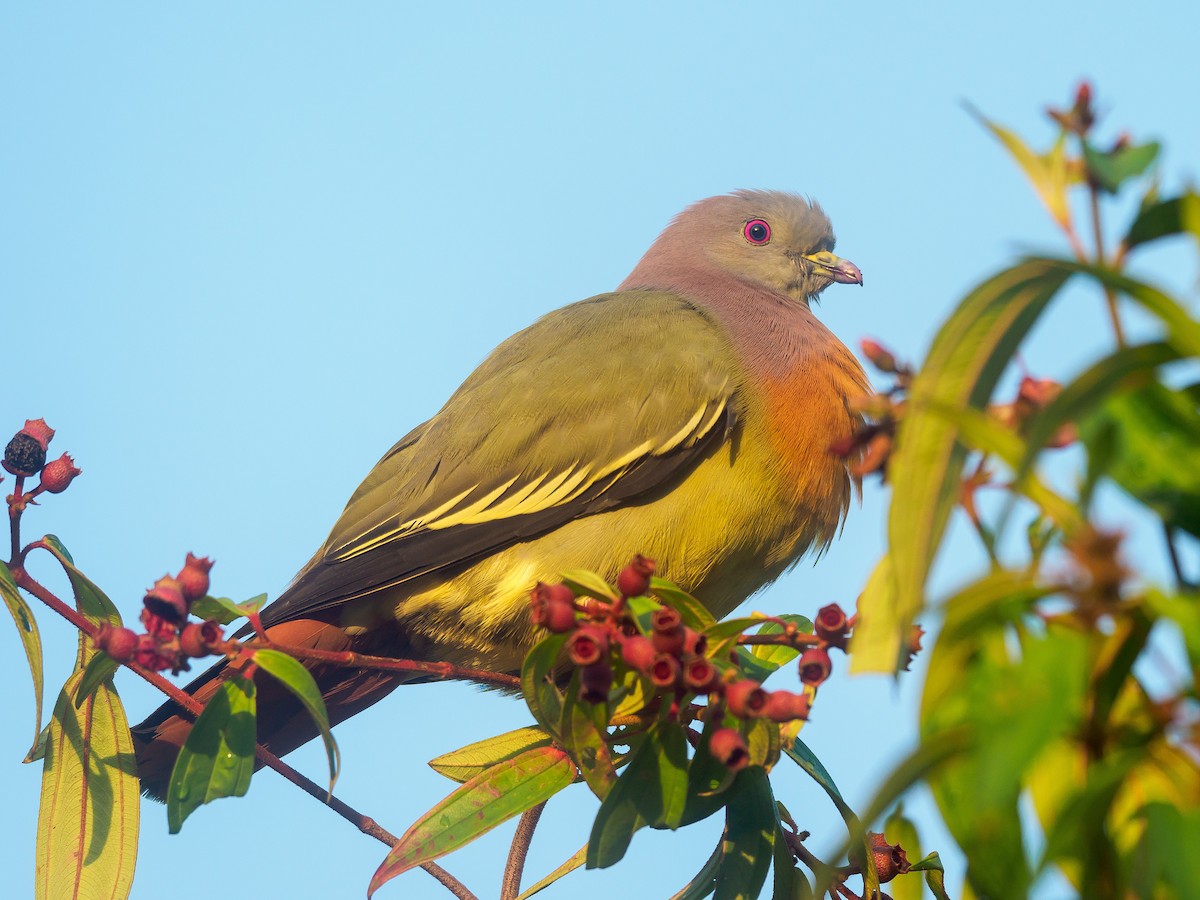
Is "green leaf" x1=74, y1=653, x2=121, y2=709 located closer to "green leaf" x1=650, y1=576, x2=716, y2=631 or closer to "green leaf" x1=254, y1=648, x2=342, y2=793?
"green leaf" x1=254, y1=648, x2=342, y2=793

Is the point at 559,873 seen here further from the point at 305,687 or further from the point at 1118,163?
the point at 1118,163

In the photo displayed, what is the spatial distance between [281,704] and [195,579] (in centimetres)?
149

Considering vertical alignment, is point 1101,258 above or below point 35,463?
below

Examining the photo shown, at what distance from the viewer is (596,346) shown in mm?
4203

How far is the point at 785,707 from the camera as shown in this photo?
2.03 metres

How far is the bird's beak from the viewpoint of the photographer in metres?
5.22

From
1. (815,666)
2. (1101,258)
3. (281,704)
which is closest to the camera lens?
(1101,258)

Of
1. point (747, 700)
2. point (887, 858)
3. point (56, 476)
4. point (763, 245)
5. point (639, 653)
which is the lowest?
point (887, 858)

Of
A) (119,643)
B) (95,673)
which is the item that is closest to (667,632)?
(119,643)

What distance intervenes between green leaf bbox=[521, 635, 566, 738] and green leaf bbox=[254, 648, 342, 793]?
337 mm

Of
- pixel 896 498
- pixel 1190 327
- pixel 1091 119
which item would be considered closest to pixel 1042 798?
pixel 896 498

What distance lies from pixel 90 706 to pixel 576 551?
A: 148 cm

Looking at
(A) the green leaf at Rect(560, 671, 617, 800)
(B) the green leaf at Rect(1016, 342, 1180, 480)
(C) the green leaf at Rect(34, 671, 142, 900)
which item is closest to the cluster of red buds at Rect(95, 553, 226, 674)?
(C) the green leaf at Rect(34, 671, 142, 900)

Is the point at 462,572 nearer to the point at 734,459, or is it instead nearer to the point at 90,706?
the point at 734,459
